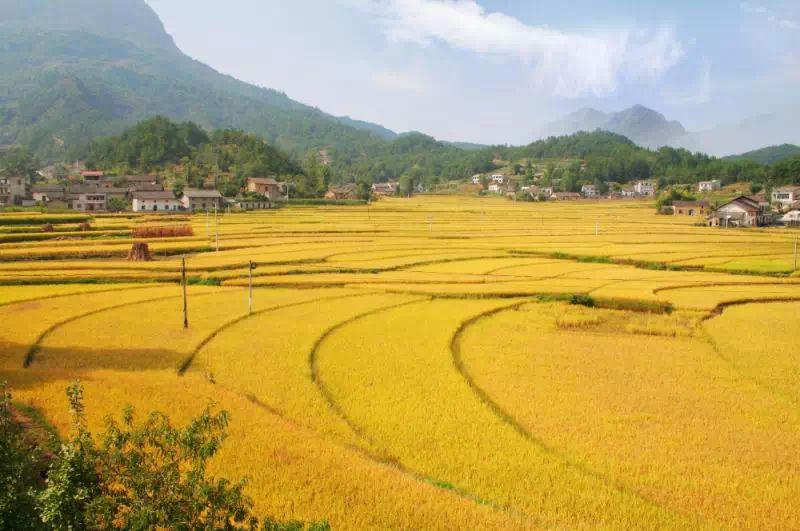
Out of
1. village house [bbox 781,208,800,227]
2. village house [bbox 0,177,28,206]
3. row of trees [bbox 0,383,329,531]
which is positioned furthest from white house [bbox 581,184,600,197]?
row of trees [bbox 0,383,329,531]

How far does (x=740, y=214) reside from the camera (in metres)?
64.8

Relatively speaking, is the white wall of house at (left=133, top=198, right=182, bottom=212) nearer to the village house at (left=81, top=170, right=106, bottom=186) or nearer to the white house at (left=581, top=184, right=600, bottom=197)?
the village house at (left=81, top=170, right=106, bottom=186)

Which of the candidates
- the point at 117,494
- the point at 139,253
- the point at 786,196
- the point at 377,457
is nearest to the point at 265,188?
the point at 139,253

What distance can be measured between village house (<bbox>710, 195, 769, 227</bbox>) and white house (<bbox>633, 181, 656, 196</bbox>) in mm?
67144

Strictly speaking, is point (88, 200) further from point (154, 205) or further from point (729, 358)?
point (729, 358)

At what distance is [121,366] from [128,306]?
736 centimetres

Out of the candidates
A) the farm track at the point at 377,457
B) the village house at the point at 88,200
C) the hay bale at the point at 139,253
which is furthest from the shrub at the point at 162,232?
the village house at the point at 88,200

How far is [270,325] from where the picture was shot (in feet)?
61.8

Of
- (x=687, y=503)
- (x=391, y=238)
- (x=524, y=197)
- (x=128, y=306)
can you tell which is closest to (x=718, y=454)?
(x=687, y=503)

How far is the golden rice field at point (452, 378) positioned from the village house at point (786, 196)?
2520 inches

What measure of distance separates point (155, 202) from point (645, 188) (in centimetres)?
10248

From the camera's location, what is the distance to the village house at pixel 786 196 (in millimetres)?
85562

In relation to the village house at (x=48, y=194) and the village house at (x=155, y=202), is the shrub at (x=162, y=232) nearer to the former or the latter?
the village house at (x=155, y=202)

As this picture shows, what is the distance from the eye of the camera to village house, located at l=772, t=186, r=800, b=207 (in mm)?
85562
